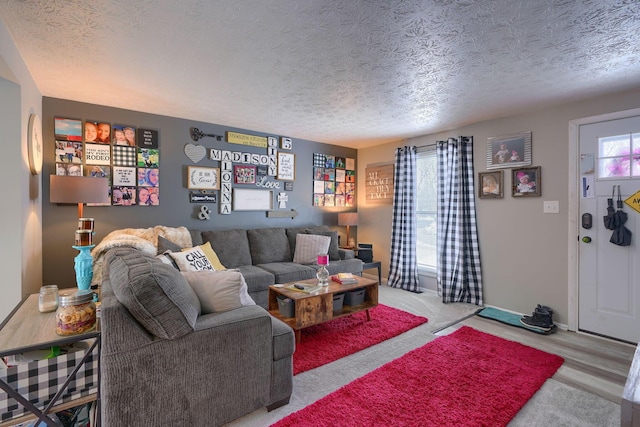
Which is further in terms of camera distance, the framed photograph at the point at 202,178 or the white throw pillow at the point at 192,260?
the framed photograph at the point at 202,178

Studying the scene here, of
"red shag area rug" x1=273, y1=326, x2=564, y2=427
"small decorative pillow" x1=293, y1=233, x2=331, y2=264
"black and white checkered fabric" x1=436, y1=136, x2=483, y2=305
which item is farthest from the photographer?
"small decorative pillow" x1=293, y1=233, x2=331, y2=264

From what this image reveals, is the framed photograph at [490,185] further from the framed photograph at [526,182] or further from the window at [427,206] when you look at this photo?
the window at [427,206]

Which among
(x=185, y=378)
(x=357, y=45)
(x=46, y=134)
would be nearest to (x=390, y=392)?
(x=185, y=378)

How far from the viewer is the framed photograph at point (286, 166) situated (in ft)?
15.0

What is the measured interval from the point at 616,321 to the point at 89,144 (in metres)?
5.50

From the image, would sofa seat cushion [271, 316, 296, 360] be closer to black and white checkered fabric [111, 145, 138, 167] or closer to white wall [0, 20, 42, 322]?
white wall [0, 20, 42, 322]

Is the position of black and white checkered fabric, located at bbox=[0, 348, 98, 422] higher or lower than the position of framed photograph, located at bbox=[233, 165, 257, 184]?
lower

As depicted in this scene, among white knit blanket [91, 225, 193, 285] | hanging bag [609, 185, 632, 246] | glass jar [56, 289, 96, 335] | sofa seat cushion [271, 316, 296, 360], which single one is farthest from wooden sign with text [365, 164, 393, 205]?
glass jar [56, 289, 96, 335]

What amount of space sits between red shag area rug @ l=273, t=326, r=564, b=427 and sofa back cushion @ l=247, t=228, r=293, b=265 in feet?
7.14

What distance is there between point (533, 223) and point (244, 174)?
3586 mm

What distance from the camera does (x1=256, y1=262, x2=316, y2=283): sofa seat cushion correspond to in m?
3.55

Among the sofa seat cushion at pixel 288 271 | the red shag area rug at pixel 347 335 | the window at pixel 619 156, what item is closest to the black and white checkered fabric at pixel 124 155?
the sofa seat cushion at pixel 288 271

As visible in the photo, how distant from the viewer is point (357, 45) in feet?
6.56

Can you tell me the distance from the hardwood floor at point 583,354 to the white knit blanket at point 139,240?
2.92m
